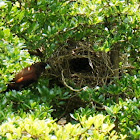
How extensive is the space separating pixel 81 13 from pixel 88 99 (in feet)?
2.40

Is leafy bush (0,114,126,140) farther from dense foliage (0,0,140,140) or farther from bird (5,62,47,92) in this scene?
bird (5,62,47,92)

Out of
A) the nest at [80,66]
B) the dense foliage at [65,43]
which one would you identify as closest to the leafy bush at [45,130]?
the dense foliage at [65,43]

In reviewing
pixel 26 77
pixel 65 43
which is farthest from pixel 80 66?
pixel 26 77

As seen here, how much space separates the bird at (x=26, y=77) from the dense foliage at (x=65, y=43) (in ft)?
0.31

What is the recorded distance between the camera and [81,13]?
260cm

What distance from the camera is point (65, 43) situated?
2.83 meters

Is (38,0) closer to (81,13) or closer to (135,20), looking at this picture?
(81,13)

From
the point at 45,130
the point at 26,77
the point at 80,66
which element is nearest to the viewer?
the point at 45,130

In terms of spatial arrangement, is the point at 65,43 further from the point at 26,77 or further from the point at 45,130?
the point at 45,130

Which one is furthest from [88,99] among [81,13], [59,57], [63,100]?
[81,13]

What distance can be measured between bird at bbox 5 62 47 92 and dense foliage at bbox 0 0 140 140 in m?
0.10

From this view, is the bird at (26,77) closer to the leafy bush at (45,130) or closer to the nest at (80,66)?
the nest at (80,66)

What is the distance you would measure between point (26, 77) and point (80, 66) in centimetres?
66

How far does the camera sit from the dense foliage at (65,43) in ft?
7.21
